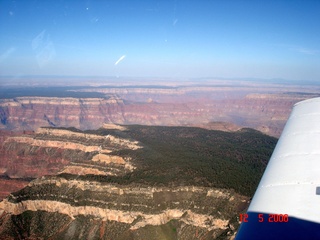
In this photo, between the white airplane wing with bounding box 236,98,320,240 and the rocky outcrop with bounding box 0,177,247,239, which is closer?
the white airplane wing with bounding box 236,98,320,240

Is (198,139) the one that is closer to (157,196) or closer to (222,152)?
(222,152)

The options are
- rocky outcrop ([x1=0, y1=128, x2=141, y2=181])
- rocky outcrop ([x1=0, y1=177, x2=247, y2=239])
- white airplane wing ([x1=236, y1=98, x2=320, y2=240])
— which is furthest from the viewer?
rocky outcrop ([x1=0, y1=128, x2=141, y2=181])

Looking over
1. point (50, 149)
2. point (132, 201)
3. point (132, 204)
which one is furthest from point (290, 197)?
point (50, 149)

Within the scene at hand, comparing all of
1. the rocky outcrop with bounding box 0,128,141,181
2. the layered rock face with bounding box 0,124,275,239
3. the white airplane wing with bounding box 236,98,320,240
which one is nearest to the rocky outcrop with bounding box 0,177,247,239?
the layered rock face with bounding box 0,124,275,239

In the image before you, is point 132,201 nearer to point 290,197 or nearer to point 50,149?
point 290,197

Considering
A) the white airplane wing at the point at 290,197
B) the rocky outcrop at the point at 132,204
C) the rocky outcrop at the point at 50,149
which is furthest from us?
the rocky outcrop at the point at 50,149

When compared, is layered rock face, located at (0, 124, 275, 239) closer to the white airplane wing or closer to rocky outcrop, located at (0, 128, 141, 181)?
rocky outcrop, located at (0, 128, 141, 181)

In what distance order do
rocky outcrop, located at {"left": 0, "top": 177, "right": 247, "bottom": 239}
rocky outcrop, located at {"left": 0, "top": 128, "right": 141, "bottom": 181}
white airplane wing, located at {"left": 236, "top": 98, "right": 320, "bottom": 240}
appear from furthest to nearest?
rocky outcrop, located at {"left": 0, "top": 128, "right": 141, "bottom": 181} → rocky outcrop, located at {"left": 0, "top": 177, "right": 247, "bottom": 239} → white airplane wing, located at {"left": 236, "top": 98, "right": 320, "bottom": 240}

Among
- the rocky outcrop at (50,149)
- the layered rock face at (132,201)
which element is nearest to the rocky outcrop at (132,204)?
the layered rock face at (132,201)

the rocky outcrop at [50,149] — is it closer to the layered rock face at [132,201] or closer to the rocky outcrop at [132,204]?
the layered rock face at [132,201]
